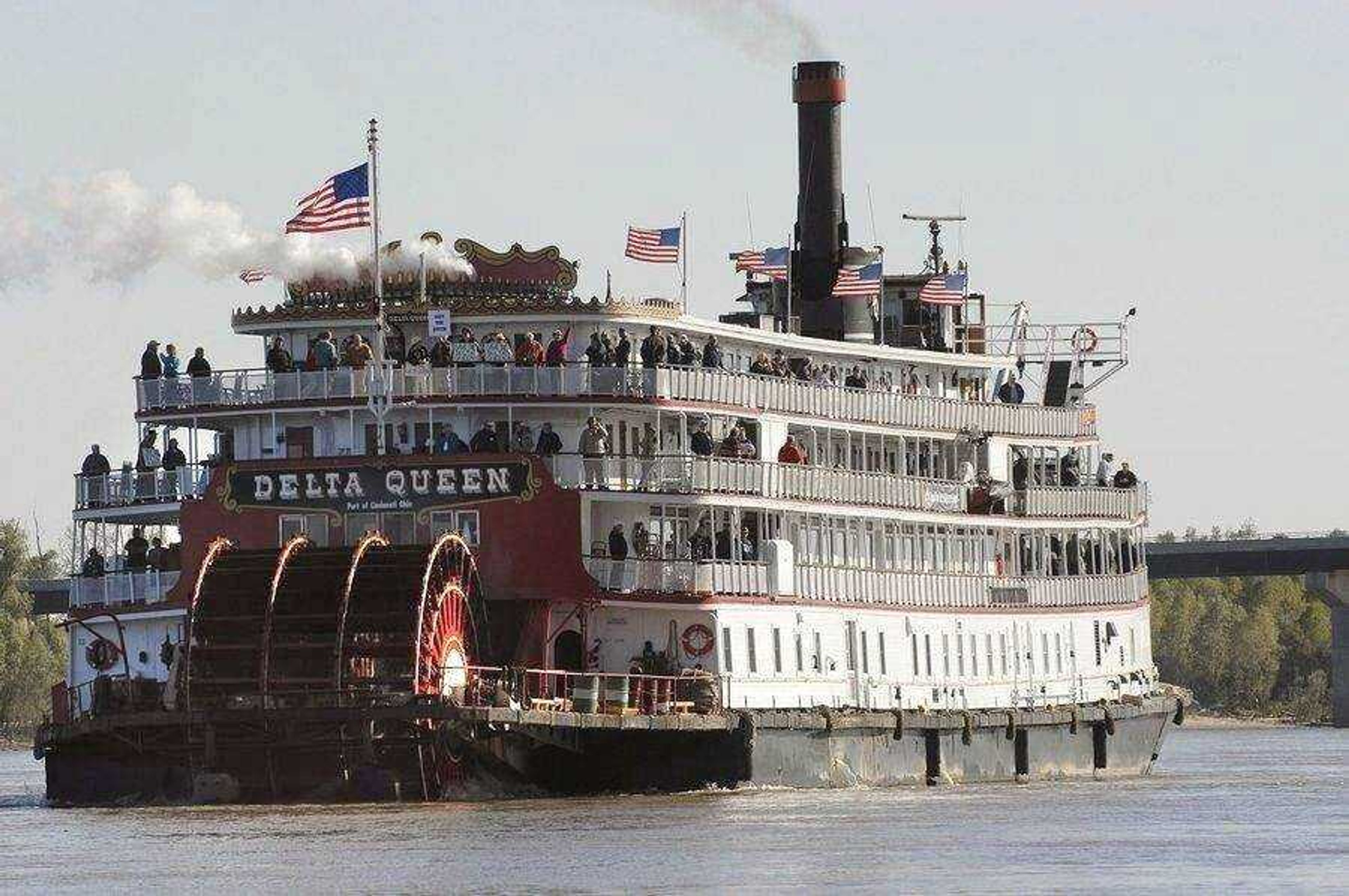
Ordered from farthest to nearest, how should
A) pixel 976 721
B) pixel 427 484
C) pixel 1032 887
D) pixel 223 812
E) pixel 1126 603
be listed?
pixel 1126 603, pixel 976 721, pixel 427 484, pixel 223 812, pixel 1032 887

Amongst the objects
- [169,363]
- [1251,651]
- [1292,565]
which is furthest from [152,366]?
[1251,651]

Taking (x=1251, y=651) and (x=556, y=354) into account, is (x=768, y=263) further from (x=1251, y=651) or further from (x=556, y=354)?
(x=1251, y=651)

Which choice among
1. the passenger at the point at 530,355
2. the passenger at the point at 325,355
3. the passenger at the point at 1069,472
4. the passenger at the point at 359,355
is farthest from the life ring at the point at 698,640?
the passenger at the point at 1069,472

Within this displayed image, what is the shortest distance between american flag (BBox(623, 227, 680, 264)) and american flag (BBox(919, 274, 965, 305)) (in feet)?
32.8

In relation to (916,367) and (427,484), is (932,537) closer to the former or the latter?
(916,367)

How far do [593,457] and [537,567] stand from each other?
84.6 inches

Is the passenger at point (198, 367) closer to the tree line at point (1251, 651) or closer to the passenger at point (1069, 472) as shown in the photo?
the passenger at point (1069, 472)

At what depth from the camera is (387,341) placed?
65.4 meters

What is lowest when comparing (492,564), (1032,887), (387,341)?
(1032,887)

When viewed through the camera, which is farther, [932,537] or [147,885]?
[932,537]

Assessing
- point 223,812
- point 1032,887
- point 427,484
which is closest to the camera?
point 1032,887

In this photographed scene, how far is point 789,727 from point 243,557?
31.8ft

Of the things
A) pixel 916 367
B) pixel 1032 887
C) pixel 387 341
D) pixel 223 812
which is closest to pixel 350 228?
pixel 387 341

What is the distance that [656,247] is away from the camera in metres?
66.8
